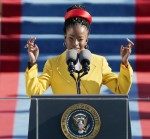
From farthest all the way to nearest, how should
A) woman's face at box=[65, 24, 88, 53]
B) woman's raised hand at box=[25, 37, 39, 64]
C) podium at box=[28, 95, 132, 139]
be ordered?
woman's face at box=[65, 24, 88, 53] < woman's raised hand at box=[25, 37, 39, 64] < podium at box=[28, 95, 132, 139]

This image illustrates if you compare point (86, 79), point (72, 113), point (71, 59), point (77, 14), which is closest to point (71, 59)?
point (71, 59)

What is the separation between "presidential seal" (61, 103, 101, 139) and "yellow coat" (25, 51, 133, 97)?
373 millimetres

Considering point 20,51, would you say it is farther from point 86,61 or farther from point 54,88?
point 86,61

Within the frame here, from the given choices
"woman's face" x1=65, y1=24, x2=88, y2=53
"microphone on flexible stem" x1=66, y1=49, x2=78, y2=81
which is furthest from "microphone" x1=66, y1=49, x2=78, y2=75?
"woman's face" x1=65, y1=24, x2=88, y2=53

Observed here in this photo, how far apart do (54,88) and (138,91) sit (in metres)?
2.56

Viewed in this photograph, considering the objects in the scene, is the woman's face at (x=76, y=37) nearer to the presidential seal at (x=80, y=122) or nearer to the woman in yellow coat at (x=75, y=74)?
the woman in yellow coat at (x=75, y=74)

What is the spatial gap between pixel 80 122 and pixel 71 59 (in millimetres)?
320

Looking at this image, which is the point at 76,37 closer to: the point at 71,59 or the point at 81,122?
the point at 71,59

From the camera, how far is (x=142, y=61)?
7090mm

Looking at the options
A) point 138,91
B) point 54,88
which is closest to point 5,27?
point 138,91

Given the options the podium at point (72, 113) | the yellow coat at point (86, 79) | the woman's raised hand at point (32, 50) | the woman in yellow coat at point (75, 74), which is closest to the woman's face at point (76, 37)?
the woman in yellow coat at point (75, 74)

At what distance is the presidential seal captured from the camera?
368cm

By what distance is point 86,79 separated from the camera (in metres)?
4.10

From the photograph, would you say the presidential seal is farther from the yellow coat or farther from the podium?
the yellow coat
